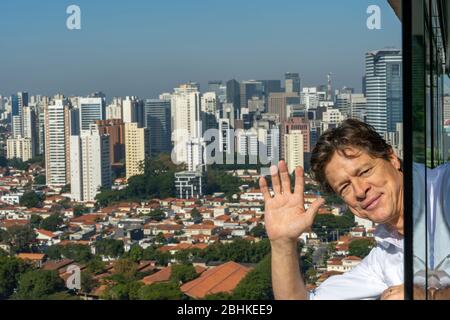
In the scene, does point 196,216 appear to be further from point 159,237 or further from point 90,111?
point 90,111

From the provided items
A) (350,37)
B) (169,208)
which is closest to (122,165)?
(169,208)

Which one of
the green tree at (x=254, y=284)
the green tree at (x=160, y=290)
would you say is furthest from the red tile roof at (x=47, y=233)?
the green tree at (x=254, y=284)

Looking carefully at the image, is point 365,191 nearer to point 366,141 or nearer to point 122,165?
point 366,141

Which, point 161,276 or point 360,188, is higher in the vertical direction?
point 360,188

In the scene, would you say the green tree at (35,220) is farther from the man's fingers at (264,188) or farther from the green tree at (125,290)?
the man's fingers at (264,188)

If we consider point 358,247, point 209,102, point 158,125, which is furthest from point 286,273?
point 209,102
